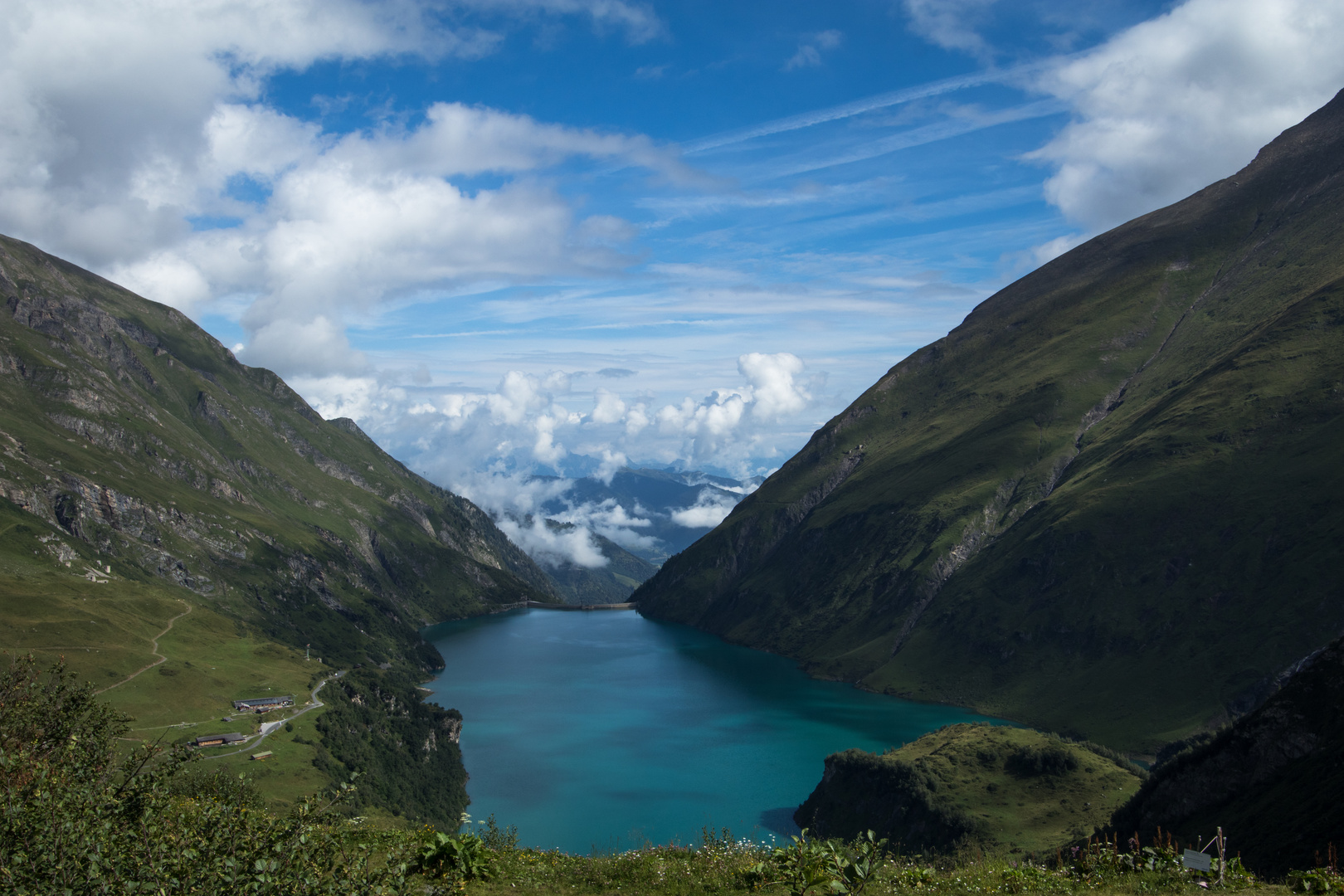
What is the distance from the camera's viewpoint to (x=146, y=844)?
55.6ft

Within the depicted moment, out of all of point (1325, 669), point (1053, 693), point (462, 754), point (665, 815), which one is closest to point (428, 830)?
point (1325, 669)

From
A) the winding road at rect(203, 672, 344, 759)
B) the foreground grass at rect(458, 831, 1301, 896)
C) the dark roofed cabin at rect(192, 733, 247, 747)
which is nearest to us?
the foreground grass at rect(458, 831, 1301, 896)

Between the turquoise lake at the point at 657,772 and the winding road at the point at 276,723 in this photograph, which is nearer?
the turquoise lake at the point at 657,772

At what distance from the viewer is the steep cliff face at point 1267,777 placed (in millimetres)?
58031

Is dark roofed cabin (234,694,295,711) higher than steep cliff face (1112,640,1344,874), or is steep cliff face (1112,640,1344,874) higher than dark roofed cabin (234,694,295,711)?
dark roofed cabin (234,694,295,711)

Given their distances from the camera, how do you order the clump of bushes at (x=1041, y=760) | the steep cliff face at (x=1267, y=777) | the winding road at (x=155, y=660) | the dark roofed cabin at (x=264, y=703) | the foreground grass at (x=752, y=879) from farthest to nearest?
the dark roofed cabin at (x=264, y=703) → the winding road at (x=155, y=660) → the clump of bushes at (x=1041, y=760) → the steep cliff face at (x=1267, y=777) → the foreground grass at (x=752, y=879)

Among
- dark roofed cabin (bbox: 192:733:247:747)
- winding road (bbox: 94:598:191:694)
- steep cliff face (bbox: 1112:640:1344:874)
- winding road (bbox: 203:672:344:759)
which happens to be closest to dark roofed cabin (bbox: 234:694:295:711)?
winding road (bbox: 203:672:344:759)

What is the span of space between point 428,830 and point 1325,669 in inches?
3223

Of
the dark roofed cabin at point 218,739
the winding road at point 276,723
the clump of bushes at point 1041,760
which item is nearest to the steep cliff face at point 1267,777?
the clump of bushes at point 1041,760

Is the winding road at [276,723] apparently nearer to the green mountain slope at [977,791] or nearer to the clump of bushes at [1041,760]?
the green mountain slope at [977,791]

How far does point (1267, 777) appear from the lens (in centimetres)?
6850

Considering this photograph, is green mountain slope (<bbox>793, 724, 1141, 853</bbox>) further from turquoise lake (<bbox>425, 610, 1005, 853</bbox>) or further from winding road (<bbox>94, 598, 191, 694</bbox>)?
winding road (<bbox>94, 598, 191, 694</bbox>)

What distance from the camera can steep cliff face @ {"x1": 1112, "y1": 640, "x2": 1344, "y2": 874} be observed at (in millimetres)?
58031

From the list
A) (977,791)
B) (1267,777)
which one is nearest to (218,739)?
(977,791)
